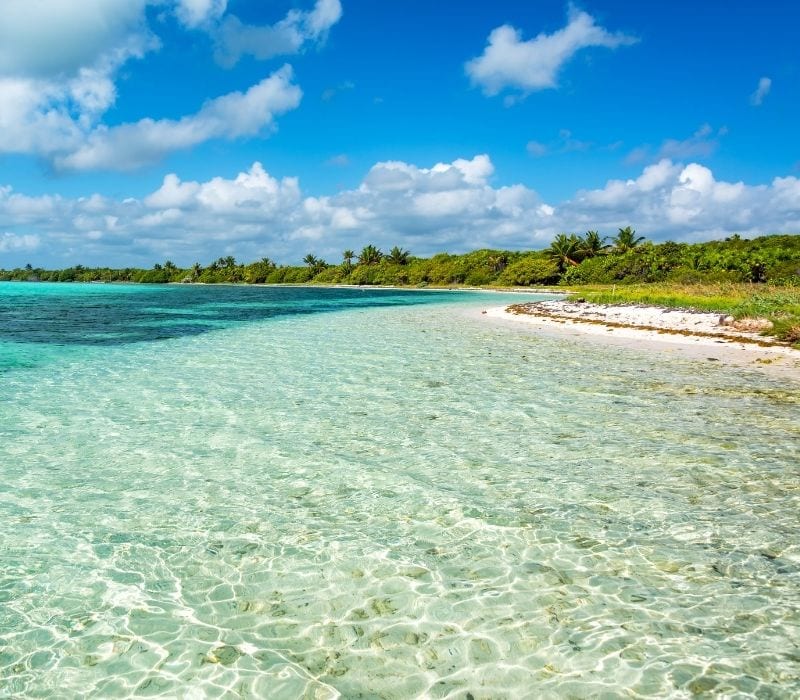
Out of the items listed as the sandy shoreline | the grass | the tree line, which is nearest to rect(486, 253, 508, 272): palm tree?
the tree line

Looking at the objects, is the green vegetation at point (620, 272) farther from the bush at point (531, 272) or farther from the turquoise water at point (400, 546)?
the turquoise water at point (400, 546)

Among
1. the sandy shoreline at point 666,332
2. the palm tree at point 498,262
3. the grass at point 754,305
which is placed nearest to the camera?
the sandy shoreline at point 666,332

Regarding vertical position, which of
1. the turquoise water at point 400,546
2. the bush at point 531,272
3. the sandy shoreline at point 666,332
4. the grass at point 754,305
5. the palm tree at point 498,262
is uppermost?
the palm tree at point 498,262

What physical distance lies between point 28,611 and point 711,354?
22.9 m

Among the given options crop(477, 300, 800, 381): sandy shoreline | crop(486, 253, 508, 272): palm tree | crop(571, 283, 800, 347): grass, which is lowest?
crop(477, 300, 800, 381): sandy shoreline

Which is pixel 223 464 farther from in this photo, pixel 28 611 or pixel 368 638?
pixel 368 638

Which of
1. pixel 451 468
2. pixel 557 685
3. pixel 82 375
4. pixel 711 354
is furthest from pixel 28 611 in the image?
pixel 711 354

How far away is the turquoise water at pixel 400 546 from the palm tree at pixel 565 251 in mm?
105160

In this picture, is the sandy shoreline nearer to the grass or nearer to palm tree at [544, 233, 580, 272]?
the grass

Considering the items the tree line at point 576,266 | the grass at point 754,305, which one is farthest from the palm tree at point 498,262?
the grass at point 754,305

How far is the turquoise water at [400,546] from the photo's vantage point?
441 cm

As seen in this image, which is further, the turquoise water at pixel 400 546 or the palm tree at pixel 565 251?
the palm tree at pixel 565 251

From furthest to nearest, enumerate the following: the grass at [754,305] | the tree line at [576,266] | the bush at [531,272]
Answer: the bush at [531,272] < the tree line at [576,266] < the grass at [754,305]

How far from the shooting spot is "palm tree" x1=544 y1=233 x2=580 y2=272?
113500 mm
